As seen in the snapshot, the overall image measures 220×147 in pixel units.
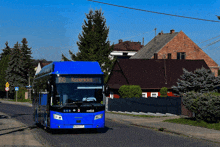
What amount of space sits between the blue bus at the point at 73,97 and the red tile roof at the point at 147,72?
30862 mm

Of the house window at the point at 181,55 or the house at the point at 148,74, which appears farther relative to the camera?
the house window at the point at 181,55

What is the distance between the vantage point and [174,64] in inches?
2061

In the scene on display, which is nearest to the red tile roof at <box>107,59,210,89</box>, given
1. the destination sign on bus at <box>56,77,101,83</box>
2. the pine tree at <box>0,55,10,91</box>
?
the destination sign on bus at <box>56,77,101,83</box>

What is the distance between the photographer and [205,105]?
1864 centimetres

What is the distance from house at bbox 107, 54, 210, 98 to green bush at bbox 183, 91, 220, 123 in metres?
26.5

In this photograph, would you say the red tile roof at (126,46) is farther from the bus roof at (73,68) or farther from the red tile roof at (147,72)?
the bus roof at (73,68)

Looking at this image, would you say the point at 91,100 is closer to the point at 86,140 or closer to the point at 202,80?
the point at 86,140

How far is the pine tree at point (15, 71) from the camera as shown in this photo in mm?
81625

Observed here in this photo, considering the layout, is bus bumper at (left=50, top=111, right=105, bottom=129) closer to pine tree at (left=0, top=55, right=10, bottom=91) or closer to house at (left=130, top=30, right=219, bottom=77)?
house at (left=130, top=30, right=219, bottom=77)

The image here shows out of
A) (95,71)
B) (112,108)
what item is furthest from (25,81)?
(95,71)

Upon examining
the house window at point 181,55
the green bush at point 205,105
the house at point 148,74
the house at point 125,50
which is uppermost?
the house at point 125,50

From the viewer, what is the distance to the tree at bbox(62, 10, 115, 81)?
55922 millimetres

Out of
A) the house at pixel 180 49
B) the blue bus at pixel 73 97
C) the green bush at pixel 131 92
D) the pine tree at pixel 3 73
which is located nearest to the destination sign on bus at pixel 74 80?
the blue bus at pixel 73 97

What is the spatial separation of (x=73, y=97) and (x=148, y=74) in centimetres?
3448
